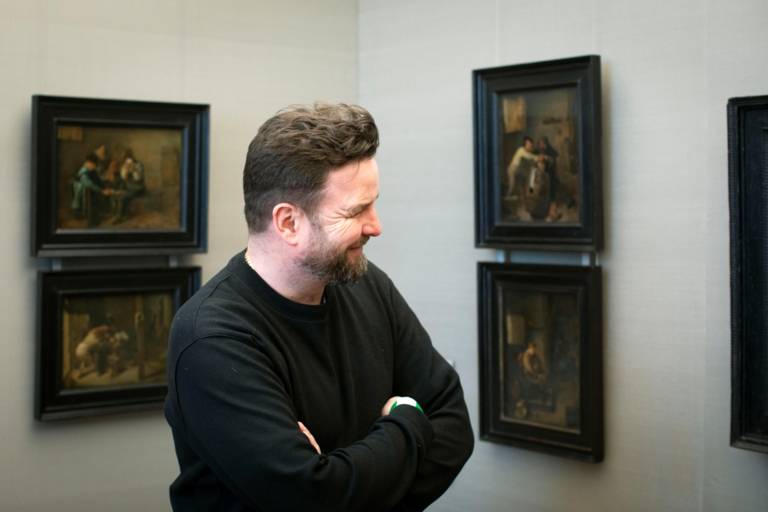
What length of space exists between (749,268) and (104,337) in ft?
11.8

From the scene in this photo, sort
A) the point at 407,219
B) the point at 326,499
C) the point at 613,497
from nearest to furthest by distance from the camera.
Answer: the point at 326,499 < the point at 613,497 < the point at 407,219

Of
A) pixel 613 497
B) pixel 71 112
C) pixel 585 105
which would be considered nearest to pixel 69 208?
pixel 71 112

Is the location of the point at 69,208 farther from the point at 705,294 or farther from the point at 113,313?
the point at 705,294

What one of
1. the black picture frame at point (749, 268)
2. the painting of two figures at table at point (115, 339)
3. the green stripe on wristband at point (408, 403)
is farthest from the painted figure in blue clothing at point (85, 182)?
the black picture frame at point (749, 268)

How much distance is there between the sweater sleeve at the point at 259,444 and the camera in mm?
2748

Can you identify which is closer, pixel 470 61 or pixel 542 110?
pixel 542 110

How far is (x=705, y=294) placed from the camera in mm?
4762

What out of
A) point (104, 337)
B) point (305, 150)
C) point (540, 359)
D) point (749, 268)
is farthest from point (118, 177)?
point (749, 268)

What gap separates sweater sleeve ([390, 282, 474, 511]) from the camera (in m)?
Result: 3.29

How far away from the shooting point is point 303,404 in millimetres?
3027

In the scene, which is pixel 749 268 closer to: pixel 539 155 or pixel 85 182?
pixel 539 155

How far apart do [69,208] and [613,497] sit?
3.50m

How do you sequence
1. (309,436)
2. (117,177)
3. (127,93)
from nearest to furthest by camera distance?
(309,436), (117,177), (127,93)

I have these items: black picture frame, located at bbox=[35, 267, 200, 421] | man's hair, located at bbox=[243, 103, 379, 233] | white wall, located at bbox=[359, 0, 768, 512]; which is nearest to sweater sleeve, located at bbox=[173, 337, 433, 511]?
man's hair, located at bbox=[243, 103, 379, 233]
